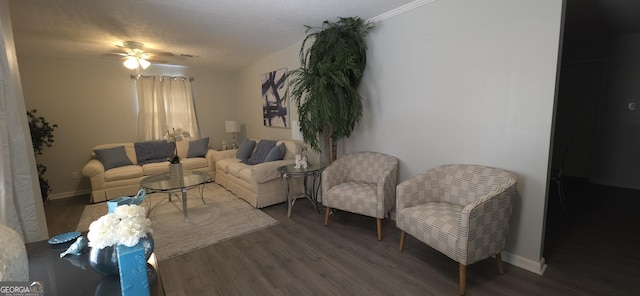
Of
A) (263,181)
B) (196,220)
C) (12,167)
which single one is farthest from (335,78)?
(12,167)

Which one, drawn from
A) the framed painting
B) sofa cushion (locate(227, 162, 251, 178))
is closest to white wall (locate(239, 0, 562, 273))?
the framed painting

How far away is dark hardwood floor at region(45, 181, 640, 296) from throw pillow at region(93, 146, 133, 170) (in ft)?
4.49

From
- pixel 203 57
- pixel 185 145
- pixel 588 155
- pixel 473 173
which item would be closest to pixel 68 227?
pixel 185 145

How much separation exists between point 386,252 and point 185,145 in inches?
174

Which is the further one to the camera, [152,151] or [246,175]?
[152,151]

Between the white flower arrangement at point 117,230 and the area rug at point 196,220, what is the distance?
6.03 feet

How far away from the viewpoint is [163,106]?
524 cm

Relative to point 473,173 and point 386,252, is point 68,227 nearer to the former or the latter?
point 386,252

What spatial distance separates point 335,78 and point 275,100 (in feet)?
6.88

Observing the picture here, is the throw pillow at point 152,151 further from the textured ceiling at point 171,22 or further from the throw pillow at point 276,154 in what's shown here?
the throw pillow at point 276,154

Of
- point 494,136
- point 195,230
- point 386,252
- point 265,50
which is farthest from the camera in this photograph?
point 265,50

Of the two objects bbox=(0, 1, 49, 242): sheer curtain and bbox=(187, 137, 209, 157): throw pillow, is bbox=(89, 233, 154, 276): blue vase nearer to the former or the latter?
bbox=(0, 1, 49, 242): sheer curtain

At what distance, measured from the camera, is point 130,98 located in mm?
5000

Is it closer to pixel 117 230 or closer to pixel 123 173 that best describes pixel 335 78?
pixel 117 230
